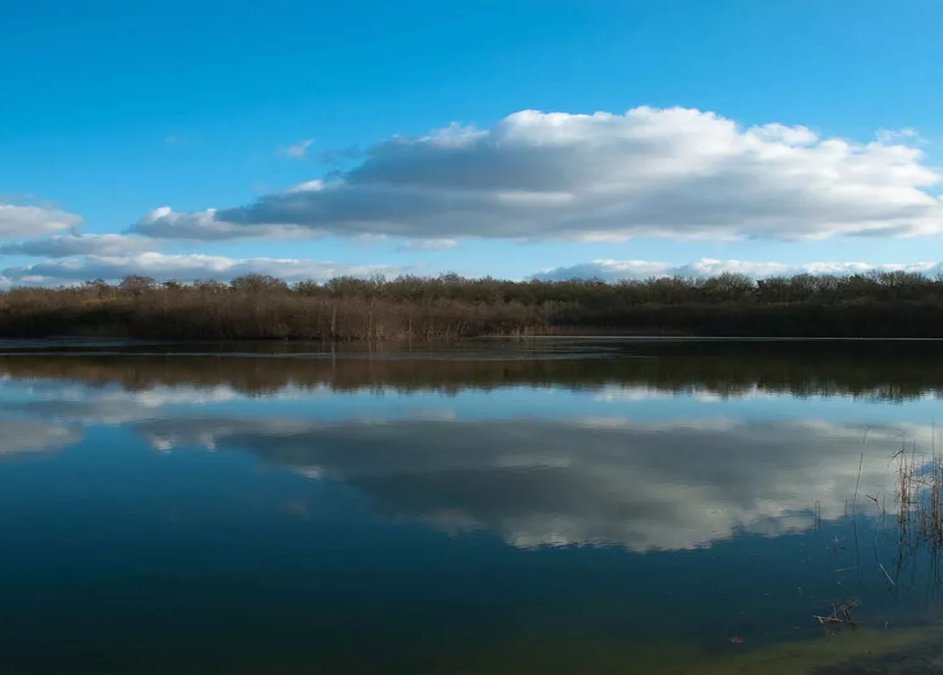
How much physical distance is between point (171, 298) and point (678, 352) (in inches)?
1070

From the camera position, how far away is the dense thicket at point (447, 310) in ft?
133

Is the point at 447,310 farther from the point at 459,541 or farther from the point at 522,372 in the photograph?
the point at 459,541

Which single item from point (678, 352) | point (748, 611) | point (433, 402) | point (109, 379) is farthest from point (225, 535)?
point (678, 352)

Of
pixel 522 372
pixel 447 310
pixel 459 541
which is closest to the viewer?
pixel 459 541

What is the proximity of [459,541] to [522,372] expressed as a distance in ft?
46.9

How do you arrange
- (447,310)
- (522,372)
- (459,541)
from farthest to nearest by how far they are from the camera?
(447,310) < (522,372) < (459,541)

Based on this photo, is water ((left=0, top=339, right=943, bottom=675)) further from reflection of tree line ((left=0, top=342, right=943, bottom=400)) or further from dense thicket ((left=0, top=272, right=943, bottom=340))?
dense thicket ((left=0, top=272, right=943, bottom=340))

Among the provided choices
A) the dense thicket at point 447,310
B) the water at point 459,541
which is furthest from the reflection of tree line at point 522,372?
the dense thicket at point 447,310

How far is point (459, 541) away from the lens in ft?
19.9

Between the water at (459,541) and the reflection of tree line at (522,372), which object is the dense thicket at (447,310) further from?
the water at (459,541)

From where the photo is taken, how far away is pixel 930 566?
→ 222 inches

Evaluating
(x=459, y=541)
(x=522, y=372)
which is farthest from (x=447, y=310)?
(x=459, y=541)

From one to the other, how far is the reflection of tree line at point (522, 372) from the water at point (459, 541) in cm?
365

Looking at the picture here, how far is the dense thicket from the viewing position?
40688 millimetres
